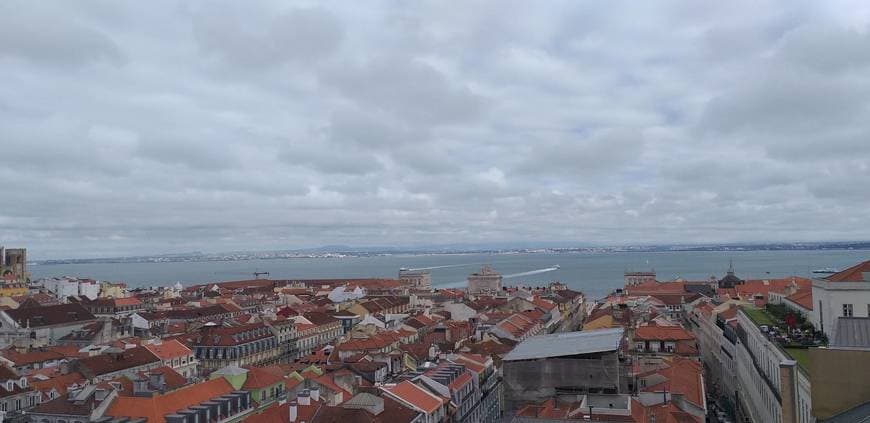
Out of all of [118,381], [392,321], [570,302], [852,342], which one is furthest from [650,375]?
[570,302]

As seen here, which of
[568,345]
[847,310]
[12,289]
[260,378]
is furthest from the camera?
[12,289]

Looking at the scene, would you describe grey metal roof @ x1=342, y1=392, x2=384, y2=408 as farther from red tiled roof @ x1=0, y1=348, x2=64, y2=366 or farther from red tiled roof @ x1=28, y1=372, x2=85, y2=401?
red tiled roof @ x1=0, y1=348, x2=64, y2=366

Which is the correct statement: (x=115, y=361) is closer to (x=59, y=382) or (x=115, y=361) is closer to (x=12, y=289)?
(x=59, y=382)

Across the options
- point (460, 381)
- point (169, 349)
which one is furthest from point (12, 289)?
point (460, 381)

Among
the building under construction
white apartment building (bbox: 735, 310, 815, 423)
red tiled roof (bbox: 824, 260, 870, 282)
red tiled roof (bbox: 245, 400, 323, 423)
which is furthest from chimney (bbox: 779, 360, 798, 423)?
red tiled roof (bbox: 245, 400, 323, 423)

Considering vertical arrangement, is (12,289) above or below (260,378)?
above

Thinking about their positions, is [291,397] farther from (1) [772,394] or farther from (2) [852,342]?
(2) [852,342]

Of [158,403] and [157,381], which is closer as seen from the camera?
[158,403]

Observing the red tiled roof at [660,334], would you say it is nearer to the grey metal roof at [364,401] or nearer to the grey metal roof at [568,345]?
the grey metal roof at [568,345]
